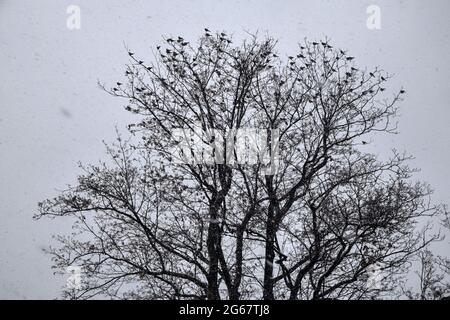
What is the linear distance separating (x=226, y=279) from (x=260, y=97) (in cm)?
429

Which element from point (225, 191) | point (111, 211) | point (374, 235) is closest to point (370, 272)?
point (374, 235)

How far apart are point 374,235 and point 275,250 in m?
2.23

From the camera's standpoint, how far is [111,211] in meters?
10.8
